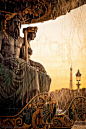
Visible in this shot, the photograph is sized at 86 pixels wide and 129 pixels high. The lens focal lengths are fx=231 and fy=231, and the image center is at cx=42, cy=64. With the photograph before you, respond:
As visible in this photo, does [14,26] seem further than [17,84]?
Yes

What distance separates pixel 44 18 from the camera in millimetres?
6523

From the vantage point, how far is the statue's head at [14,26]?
5587mm

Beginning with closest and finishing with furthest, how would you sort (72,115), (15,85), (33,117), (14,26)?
(33,117) → (15,85) → (72,115) → (14,26)

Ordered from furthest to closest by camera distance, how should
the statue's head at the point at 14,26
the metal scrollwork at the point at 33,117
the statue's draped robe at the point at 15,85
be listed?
the statue's head at the point at 14,26 → the statue's draped robe at the point at 15,85 → the metal scrollwork at the point at 33,117

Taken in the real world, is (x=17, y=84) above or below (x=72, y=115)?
above

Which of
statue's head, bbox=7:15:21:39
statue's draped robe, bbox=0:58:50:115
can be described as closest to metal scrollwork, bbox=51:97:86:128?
statue's draped robe, bbox=0:58:50:115

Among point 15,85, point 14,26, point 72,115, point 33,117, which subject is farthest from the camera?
point 14,26

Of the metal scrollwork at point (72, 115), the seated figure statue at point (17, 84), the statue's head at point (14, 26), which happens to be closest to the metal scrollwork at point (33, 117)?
the seated figure statue at point (17, 84)

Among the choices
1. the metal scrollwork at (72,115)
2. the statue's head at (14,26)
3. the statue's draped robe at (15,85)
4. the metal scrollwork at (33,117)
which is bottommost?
the metal scrollwork at (72,115)

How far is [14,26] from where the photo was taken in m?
5.59

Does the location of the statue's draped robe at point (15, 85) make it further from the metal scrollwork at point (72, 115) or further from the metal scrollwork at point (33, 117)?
the metal scrollwork at point (72, 115)

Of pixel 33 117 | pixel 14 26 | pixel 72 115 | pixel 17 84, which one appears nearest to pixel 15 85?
pixel 17 84

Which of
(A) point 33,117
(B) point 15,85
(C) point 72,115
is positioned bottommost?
(C) point 72,115

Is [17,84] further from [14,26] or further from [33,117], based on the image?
[14,26]
